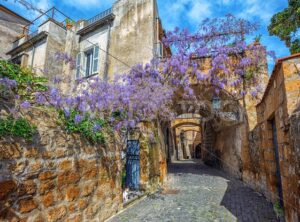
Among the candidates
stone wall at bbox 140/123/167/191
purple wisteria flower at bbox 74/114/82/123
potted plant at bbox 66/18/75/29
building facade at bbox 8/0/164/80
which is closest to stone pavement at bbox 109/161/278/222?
stone wall at bbox 140/123/167/191

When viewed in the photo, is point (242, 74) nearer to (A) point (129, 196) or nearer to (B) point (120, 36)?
(B) point (120, 36)

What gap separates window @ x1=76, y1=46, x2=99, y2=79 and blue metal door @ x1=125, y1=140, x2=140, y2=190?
457cm

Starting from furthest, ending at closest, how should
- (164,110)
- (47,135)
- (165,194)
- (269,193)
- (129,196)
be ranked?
(164,110)
(165,194)
(129,196)
(269,193)
(47,135)

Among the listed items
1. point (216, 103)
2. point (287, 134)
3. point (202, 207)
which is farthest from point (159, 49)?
point (287, 134)

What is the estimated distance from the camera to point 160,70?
8.15 m

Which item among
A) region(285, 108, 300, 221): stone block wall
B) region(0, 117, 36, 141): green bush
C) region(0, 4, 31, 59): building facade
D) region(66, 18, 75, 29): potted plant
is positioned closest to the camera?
region(0, 117, 36, 141): green bush

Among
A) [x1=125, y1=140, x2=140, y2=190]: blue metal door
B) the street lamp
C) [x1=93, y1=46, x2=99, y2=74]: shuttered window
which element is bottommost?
[x1=125, y1=140, x2=140, y2=190]: blue metal door

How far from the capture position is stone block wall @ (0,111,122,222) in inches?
91.4

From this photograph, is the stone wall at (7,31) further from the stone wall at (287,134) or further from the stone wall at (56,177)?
the stone wall at (287,134)

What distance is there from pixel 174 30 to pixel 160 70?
2.03 m

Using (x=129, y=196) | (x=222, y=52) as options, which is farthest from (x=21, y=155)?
(x=222, y=52)

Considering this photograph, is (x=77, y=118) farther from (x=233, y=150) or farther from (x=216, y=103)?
(x=233, y=150)

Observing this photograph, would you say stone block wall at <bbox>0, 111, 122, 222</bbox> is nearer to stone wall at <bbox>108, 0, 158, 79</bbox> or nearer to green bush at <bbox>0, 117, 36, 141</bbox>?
green bush at <bbox>0, 117, 36, 141</bbox>

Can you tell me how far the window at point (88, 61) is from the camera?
9586 millimetres
